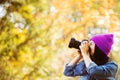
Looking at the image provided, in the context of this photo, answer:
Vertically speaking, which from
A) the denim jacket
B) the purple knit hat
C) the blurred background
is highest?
the blurred background

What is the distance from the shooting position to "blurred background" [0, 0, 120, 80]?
1.87 meters

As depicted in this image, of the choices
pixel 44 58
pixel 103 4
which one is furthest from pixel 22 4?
pixel 103 4

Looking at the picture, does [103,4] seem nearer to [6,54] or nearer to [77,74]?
[77,74]

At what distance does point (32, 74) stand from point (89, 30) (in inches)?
16.8

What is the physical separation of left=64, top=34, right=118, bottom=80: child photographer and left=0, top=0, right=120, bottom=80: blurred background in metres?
0.29

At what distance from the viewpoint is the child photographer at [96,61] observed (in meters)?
1.40

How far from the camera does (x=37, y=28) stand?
1.89 meters

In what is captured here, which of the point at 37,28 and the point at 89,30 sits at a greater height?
the point at 37,28

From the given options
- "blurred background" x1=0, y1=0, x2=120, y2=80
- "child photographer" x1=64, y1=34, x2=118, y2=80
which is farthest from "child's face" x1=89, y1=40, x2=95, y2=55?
"blurred background" x1=0, y1=0, x2=120, y2=80

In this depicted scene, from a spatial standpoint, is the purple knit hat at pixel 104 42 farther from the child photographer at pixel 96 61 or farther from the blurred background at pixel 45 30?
the blurred background at pixel 45 30

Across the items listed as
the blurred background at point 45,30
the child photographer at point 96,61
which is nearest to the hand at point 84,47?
the child photographer at point 96,61

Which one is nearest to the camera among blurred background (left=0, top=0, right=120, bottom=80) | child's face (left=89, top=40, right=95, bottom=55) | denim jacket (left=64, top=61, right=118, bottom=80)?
denim jacket (left=64, top=61, right=118, bottom=80)

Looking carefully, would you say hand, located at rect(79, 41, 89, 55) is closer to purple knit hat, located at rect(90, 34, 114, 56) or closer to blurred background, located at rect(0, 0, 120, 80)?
purple knit hat, located at rect(90, 34, 114, 56)

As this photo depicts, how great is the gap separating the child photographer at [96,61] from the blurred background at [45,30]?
290mm
